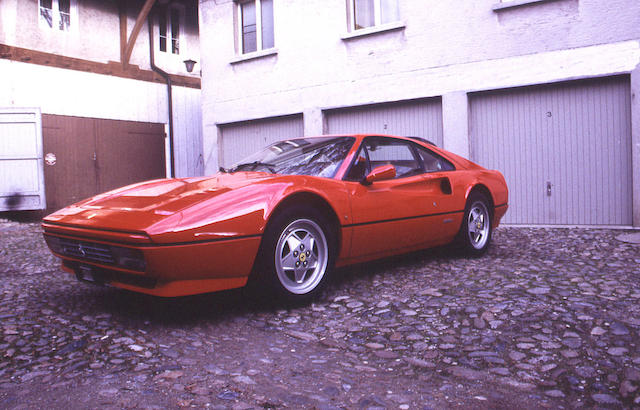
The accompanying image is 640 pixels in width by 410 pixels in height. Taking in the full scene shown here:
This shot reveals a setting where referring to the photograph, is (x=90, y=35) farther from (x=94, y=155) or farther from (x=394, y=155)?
(x=394, y=155)

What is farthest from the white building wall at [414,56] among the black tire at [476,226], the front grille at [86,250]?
the front grille at [86,250]

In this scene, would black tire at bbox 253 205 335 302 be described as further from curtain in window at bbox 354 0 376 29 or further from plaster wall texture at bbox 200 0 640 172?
curtain in window at bbox 354 0 376 29

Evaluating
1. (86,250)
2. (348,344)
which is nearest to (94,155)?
(86,250)

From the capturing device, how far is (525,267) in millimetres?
4879

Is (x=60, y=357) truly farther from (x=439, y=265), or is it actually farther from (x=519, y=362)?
(x=439, y=265)

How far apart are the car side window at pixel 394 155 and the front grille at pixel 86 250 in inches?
84.8

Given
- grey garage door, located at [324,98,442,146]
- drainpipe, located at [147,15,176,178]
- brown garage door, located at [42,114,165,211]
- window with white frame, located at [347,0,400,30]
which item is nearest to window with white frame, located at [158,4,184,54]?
drainpipe, located at [147,15,176,178]

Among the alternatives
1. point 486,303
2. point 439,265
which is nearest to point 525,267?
point 439,265

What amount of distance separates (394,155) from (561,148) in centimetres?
425

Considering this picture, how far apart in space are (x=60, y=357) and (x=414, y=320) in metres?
2.05

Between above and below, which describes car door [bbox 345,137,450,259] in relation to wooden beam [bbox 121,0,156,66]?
below

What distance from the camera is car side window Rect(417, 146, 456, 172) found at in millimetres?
5059

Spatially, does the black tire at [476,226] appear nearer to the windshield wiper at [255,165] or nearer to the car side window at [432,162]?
the car side window at [432,162]

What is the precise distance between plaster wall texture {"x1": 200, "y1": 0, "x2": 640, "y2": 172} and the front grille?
647 centimetres
